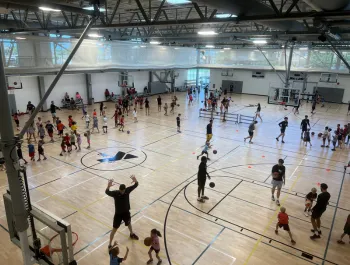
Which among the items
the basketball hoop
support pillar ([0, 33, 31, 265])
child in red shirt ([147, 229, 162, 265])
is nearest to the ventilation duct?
support pillar ([0, 33, 31, 265])

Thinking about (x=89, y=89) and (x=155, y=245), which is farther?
(x=89, y=89)

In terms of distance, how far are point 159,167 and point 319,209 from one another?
7.01 meters

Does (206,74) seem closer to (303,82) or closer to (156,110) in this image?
(303,82)

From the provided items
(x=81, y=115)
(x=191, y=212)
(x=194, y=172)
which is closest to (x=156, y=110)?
(x=81, y=115)

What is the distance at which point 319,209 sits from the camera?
7.76 meters

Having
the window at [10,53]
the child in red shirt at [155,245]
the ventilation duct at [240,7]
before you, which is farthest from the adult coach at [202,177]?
the window at [10,53]

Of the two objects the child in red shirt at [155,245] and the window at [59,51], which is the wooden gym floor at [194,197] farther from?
the window at [59,51]

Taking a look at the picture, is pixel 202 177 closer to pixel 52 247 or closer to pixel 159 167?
pixel 159 167

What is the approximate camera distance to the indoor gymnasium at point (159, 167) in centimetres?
687

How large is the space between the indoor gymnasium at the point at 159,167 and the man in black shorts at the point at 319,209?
0.04 metres

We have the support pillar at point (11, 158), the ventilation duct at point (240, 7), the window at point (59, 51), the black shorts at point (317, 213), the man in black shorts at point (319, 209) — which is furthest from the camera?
the window at point (59, 51)

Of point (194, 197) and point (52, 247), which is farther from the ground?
point (52, 247)

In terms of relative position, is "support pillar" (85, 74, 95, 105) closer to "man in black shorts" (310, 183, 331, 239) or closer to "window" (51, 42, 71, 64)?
"window" (51, 42, 71, 64)

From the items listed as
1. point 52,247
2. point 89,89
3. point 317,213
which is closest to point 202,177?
point 317,213
